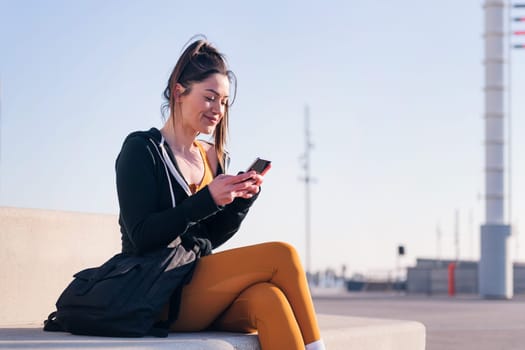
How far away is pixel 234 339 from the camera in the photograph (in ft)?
11.8

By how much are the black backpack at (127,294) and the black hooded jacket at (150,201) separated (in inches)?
3.6

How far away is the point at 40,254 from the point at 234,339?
6.88 feet

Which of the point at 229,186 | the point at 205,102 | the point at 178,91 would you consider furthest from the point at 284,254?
the point at 178,91

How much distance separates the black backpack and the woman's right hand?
32 cm

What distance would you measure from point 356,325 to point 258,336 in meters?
1.30

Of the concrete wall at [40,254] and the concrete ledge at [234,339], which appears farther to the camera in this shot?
the concrete wall at [40,254]

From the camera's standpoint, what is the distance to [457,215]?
59.4m

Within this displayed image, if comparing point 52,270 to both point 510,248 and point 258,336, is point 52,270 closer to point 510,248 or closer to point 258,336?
point 258,336

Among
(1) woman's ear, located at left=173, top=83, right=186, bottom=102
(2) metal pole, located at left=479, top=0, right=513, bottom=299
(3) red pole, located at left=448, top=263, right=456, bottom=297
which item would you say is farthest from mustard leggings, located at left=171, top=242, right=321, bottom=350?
(3) red pole, located at left=448, top=263, right=456, bottom=297

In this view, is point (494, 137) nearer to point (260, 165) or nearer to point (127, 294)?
point (260, 165)

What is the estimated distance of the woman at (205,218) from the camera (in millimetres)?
3449

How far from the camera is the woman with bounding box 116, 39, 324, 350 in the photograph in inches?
136

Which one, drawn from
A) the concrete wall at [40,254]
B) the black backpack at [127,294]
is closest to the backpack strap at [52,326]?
the black backpack at [127,294]

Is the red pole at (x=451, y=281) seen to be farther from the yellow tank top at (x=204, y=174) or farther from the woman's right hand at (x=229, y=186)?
the woman's right hand at (x=229, y=186)
